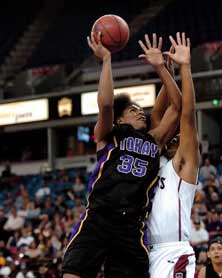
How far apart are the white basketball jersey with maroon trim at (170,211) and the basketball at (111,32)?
2.75ft

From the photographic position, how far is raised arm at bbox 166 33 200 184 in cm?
470

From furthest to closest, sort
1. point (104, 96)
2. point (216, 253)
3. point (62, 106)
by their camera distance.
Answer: point (62, 106), point (216, 253), point (104, 96)

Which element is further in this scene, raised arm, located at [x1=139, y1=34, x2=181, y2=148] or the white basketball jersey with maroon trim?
raised arm, located at [x1=139, y1=34, x2=181, y2=148]

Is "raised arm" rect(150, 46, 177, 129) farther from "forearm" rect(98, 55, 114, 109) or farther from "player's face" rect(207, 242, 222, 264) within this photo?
"player's face" rect(207, 242, 222, 264)

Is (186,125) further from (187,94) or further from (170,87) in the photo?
(170,87)

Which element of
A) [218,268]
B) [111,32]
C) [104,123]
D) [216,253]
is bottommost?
[218,268]

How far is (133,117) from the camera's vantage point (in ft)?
15.9

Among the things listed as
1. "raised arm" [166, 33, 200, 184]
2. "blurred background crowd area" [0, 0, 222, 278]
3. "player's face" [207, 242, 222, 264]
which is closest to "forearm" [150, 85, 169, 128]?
"raised arm" [166, 33, 200, 184]

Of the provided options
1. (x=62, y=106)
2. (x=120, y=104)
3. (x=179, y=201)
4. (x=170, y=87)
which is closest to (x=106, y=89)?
(x=120, y=104)

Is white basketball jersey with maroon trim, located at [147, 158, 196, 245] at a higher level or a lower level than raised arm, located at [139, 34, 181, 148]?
lower

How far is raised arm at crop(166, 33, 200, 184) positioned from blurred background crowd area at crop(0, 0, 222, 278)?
7.50m

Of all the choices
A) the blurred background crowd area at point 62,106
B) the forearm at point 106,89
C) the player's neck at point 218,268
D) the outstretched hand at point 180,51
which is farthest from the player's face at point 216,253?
the blurred background crowd area at point 62,106

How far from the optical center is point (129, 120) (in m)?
4.85

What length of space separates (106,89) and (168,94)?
0.47 metres
